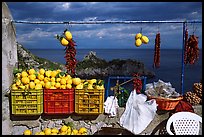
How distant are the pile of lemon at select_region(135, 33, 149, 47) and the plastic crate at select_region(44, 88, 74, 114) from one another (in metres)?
1.20

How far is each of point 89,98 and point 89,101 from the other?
0.04 meters

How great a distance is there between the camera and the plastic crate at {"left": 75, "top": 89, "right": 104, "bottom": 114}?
450cm

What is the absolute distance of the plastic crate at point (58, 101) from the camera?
447 cm

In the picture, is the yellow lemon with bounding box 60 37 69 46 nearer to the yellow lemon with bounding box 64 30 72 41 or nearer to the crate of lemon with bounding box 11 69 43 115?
the yellow lemon with bounding box 64 30 72 41

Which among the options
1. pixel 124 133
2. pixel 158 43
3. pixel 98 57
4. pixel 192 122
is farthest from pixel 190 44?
pixel 98 57

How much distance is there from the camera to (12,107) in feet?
14.7

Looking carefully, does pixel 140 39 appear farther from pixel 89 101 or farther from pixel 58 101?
pixel 58 101

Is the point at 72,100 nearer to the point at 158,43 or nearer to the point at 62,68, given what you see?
the point at 62,68

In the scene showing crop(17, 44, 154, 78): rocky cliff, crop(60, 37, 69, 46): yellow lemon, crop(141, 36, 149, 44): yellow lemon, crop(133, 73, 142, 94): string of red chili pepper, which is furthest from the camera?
crop(17, 44, 154, 78): rocky cliff

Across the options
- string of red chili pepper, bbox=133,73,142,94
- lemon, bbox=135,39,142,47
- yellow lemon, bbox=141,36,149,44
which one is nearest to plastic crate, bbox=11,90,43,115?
string of red chili pepper, bbox=133,73,142,94

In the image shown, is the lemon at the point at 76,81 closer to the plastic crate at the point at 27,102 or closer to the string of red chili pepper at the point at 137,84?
the plastic crate at the point at 27,102

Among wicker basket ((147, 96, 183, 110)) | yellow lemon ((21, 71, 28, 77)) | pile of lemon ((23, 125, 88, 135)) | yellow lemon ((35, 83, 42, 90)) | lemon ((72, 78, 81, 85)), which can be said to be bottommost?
pile of lemon ((23, 125, 88, 135))

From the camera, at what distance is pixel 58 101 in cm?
450

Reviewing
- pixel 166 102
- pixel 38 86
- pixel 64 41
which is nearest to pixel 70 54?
pixel 64 41
